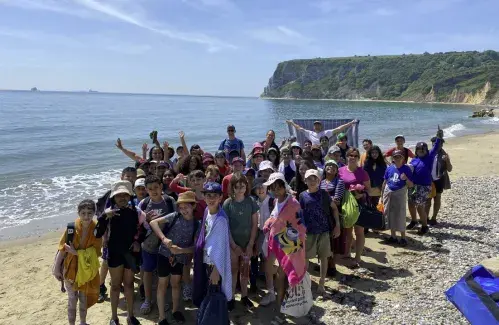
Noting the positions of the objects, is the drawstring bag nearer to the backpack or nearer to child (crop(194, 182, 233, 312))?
child (crop(194, 182, 233, 312))

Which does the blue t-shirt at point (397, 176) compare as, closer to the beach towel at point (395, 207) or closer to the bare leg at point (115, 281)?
the beach towel at point (395, 207)

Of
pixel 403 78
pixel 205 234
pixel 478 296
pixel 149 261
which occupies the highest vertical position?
pixel 403 78

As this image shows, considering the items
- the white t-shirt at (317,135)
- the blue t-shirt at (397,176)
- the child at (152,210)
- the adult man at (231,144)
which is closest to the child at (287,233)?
the child at (152,210)

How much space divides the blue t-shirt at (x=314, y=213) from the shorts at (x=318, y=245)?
0.09 meters

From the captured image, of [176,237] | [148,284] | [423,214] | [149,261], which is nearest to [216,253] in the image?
[176,237]

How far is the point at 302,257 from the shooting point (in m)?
4.79

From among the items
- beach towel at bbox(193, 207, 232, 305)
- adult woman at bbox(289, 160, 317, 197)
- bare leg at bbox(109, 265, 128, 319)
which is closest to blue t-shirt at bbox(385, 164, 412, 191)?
adult woman at bbox(289, 160, 317, 197)

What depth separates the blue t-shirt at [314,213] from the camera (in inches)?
205

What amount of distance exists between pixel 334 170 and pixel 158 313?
3.22m

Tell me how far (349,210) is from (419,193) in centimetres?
294

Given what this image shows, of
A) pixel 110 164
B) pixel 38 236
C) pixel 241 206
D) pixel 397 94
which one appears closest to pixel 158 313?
pixel 241 206

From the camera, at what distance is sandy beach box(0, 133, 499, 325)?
5070 mm

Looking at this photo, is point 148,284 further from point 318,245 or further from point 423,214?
point 423,214

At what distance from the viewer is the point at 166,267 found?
4.64 meters
